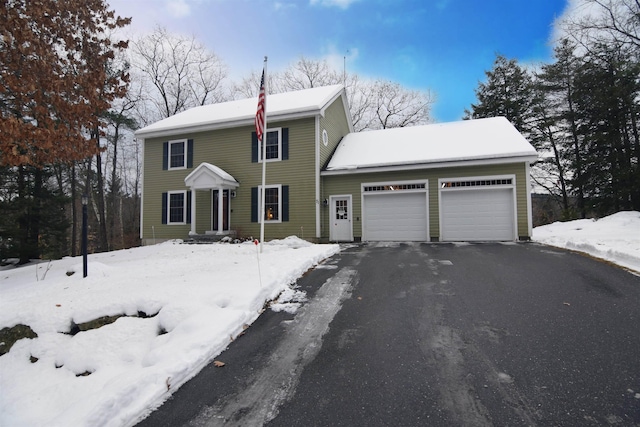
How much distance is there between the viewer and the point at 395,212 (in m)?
12.7

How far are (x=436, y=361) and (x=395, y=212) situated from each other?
9.94 meters

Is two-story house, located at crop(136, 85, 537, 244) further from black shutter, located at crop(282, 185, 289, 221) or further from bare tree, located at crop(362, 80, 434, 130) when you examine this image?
bare tree, located at crop(362, 80, 434, 130)

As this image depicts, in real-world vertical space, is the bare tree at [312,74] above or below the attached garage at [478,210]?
above

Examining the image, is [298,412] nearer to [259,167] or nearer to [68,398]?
[68,398]

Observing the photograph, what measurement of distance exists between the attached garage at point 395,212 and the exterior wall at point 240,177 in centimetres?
225

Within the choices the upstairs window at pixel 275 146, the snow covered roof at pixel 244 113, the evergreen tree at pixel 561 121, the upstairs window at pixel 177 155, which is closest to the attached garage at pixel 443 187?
the upstairs window at pixel 275 146

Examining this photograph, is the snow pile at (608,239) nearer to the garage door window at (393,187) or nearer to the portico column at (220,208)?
the garage door window at (393,187)

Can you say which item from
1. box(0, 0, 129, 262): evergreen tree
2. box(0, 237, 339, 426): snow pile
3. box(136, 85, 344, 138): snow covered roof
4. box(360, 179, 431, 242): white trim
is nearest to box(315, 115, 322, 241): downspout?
box(136, 85, 344, 138): snow covered roof

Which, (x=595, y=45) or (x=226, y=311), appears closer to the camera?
(x=226, y=311)

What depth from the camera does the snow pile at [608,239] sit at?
6745 millimetres

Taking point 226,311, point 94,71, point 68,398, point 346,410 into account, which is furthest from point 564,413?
point 94,71

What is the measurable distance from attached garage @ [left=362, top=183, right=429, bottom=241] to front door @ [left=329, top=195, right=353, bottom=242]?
0.61m

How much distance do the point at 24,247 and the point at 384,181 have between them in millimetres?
16955

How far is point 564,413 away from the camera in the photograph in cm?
224
